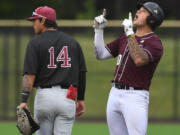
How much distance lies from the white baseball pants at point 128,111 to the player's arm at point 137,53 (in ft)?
1.14

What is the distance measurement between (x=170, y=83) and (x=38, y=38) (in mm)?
8580

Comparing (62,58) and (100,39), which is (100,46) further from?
(62,58)

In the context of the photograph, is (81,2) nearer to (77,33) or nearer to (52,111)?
(77,33)

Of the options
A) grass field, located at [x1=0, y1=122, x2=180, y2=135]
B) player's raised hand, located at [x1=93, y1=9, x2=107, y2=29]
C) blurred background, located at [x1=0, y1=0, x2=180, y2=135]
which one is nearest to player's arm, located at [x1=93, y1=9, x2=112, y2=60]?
player's raised hand, located at [x1=93, y1=9, x2=107, y2=29]

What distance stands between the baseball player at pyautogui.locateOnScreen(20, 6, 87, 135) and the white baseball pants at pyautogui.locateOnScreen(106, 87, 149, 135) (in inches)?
17.5

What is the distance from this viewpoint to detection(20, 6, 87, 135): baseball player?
626cm

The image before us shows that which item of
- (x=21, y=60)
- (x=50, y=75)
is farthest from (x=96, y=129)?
(x=50, y=75)

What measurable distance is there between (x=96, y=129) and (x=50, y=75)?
17.2ft

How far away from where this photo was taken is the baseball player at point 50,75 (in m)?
6.26

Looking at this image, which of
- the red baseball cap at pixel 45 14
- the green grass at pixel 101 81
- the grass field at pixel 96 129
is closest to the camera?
the red baseball cap at pixel 45 14

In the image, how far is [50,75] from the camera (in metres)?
6.30

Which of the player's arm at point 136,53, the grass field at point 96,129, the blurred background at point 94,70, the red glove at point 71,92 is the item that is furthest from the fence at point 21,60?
the player's arm at point 136,53

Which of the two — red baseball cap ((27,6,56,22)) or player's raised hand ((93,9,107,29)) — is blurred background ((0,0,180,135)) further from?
red baseball cap ((27,6,56,22))

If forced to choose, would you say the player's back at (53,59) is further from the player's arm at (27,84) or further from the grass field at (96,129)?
the grass field at (96,129)
